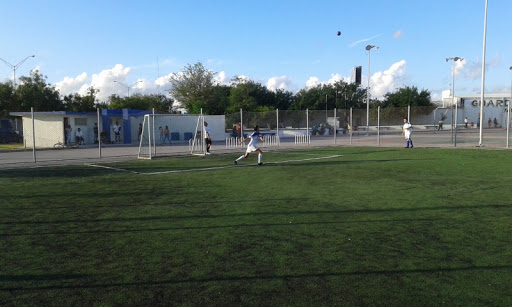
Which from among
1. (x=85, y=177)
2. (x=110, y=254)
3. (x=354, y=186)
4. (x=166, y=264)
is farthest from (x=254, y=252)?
(x=85, y=177)

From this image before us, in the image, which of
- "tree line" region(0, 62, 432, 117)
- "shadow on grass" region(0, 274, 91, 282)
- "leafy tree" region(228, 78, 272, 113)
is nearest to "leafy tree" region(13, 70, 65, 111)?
"tree line" region(0, 62, 432, 117)

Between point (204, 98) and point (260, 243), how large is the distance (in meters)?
56.0

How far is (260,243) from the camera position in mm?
6137

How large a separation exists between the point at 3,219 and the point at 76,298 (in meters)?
4.46

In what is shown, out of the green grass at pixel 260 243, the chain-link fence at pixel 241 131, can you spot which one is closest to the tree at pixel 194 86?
the chain-link fence at pixel 241 131

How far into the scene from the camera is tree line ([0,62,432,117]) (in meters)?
46.5

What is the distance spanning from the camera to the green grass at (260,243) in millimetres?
4438

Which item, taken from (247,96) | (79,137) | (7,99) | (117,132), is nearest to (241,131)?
(117,132)

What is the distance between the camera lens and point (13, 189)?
11.4 m

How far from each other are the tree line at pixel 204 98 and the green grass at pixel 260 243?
37.3 metres

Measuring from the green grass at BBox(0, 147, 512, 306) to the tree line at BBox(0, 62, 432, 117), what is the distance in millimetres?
37292

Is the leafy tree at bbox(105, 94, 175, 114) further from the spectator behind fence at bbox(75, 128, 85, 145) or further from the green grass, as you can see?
the green grass

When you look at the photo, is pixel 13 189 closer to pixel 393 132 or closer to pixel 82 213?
pixel 82 213

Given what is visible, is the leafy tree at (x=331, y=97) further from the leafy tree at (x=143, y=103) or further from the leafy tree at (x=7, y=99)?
the leafy tree at (x=7, y=99)
